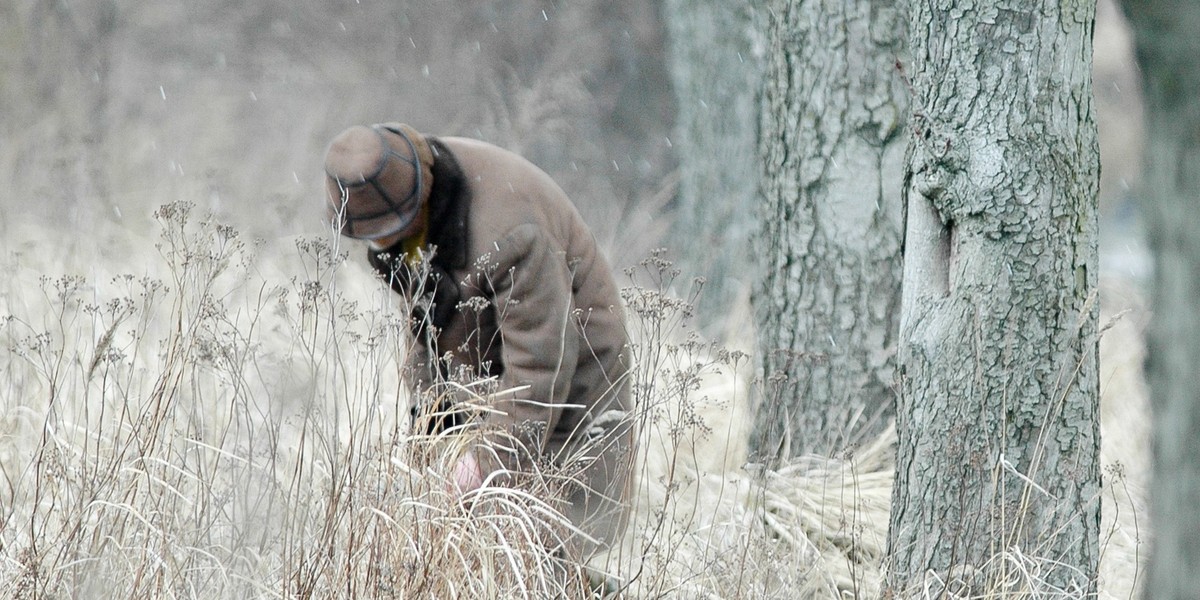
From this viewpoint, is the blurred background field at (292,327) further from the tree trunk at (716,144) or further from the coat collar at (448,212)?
the tree trunk at (716,144)

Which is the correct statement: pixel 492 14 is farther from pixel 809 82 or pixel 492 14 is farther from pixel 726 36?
pixel 809 82

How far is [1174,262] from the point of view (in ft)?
4.72

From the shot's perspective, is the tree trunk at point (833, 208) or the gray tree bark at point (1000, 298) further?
the tree trunk at point (833, 208)

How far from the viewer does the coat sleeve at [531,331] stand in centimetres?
306

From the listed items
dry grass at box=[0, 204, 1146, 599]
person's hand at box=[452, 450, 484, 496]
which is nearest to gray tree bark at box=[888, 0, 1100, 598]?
dry grass at box=[0, 204, 1146, 599]

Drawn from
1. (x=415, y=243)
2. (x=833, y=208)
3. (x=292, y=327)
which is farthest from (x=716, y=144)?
(x=292, y=327)

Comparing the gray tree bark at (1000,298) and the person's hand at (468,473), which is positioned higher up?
the gray tree bark at (1000,298)

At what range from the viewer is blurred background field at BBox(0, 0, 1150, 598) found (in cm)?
263

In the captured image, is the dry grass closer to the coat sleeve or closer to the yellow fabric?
the coat sleeve

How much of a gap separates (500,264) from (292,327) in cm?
63

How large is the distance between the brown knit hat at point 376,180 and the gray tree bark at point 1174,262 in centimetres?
205

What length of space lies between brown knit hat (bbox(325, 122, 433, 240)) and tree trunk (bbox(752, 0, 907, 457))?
153cm

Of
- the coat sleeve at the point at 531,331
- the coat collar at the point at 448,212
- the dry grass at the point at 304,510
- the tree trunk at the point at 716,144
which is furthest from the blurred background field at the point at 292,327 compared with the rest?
the tree trunk at the point at 716,144

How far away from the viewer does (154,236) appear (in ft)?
23.1
